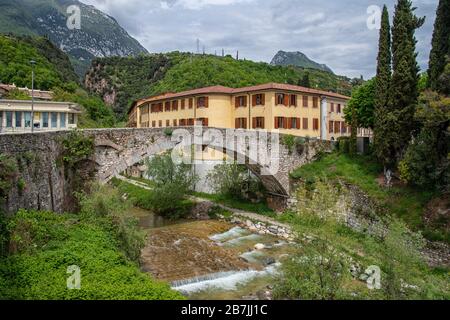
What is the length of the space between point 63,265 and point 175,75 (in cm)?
7093

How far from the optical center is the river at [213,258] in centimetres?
2019

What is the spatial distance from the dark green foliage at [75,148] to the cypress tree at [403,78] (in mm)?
21317

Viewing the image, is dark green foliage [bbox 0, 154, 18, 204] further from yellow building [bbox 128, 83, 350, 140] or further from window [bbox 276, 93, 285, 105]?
window [bbox 276, 93, 285, 105]

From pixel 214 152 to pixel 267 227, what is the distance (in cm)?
1274

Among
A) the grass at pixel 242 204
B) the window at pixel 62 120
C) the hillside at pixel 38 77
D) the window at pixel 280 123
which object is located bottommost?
the grass at pixel 242 204

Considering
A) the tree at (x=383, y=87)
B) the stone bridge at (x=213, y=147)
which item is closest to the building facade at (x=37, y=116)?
the stone bridge at (x=213, y=147)

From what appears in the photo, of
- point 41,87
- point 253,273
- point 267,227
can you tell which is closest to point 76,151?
point 253,273

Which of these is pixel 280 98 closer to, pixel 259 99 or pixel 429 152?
pixel 259 99

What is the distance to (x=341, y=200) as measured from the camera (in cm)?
3094

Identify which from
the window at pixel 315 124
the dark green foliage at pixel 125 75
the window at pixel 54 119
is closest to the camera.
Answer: the window at pixel 54 119

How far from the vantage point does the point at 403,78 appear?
2781 cm

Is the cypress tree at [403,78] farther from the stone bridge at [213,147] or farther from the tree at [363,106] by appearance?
the stone bridge at [213,147]

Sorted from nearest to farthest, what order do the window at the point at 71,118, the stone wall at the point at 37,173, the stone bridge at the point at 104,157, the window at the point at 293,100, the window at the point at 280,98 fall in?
the stone wall at the point at 37,173
the stone bridge at the point at 104,157
the window at the point at 280,98
the window at the point at 293,100
the window at the point at 71,118
